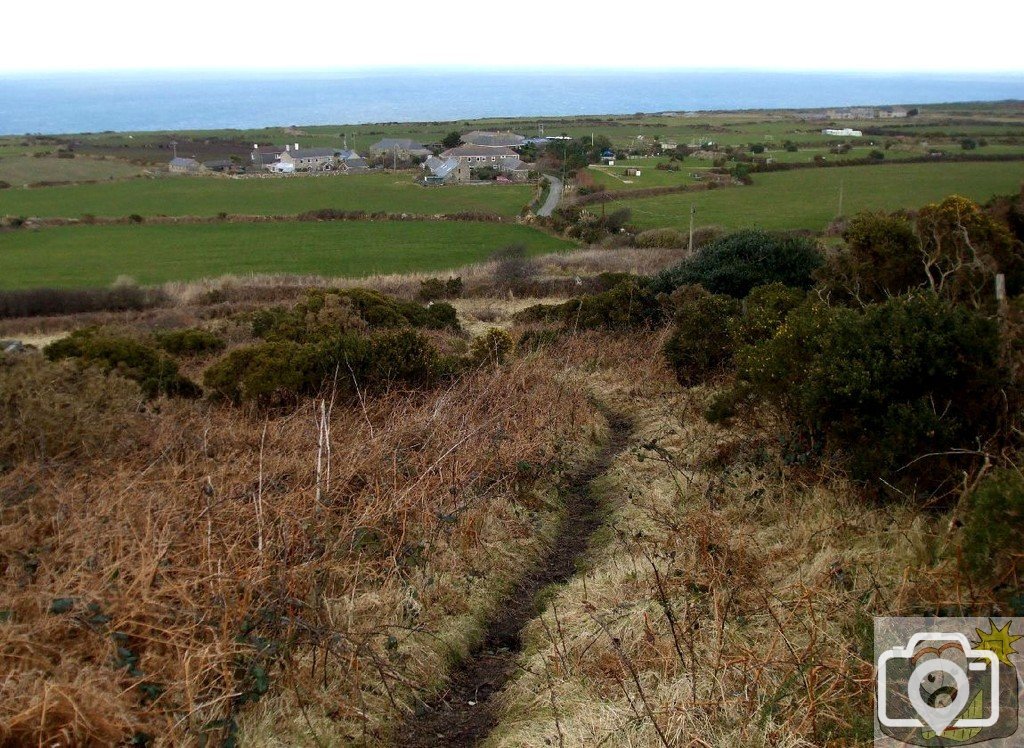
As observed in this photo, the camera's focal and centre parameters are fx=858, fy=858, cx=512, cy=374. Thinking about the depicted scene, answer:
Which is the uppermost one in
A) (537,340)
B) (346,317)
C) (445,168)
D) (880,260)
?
(445,168)

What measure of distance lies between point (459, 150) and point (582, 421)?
281 ft

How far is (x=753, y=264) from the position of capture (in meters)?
21.0

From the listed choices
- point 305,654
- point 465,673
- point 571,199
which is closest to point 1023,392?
point 465,673

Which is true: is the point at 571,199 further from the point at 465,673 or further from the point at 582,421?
the point at 465,673

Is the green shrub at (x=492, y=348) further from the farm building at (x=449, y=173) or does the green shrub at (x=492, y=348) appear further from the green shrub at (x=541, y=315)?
the farm building at (x=449, y=173)

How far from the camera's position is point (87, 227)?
56.5m

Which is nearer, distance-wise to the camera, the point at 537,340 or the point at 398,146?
the point at 537,340

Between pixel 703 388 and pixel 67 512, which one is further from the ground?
pixel 67 512

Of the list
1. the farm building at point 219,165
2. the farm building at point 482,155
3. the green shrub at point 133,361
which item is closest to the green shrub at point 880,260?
the green shrub at point 133,361

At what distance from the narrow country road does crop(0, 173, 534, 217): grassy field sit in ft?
6.05

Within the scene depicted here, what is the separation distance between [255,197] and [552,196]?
81.2 feet

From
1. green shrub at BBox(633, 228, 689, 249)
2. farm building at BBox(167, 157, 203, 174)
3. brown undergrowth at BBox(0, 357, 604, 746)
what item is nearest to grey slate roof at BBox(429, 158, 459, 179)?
farm building at BBox(167, 157, 203, 174)

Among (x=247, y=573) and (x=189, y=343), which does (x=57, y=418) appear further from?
(x=189, y=343)

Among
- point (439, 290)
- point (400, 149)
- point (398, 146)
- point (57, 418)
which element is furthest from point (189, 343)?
point (398, 146)
